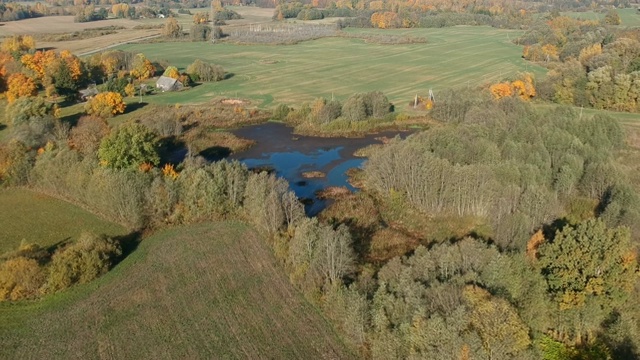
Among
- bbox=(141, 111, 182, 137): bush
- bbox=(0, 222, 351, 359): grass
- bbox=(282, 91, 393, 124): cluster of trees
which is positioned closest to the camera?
bbox=(0, 222, 351, 359): grass

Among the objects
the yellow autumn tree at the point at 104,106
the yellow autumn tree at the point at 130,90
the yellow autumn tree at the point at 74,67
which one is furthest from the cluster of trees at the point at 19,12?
the yellow autumn tree at the point at 104,106

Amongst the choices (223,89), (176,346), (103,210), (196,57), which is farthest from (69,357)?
(196,57)

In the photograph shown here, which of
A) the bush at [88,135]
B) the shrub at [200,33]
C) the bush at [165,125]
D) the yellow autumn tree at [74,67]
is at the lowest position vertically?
the bush at [165,125]

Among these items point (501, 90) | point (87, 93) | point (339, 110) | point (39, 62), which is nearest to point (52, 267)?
point (339, 110)

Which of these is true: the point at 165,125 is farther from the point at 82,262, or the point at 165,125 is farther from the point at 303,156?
the point at 82,262

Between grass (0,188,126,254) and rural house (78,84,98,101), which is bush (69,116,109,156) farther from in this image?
rural house (78,84,98,101)

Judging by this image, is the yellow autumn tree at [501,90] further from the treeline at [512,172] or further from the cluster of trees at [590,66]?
the treeline at [512,172]

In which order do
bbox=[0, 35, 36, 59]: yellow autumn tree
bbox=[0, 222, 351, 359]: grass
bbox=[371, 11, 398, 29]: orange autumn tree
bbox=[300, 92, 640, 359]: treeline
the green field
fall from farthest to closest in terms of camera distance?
bbox=[371, 11, 398, 29]: orange autumn tree, bbox=[0, 35, 36, 59]: yellow autumn tree, the green field, bbox=[0, 222, 351, 359]: grass, bbox=[300, 92, 640, 359]: treeline

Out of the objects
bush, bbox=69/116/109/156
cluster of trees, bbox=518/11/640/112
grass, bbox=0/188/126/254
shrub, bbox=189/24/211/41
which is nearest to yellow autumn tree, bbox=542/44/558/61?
cluster of trees, bbox=518/11/640/112
